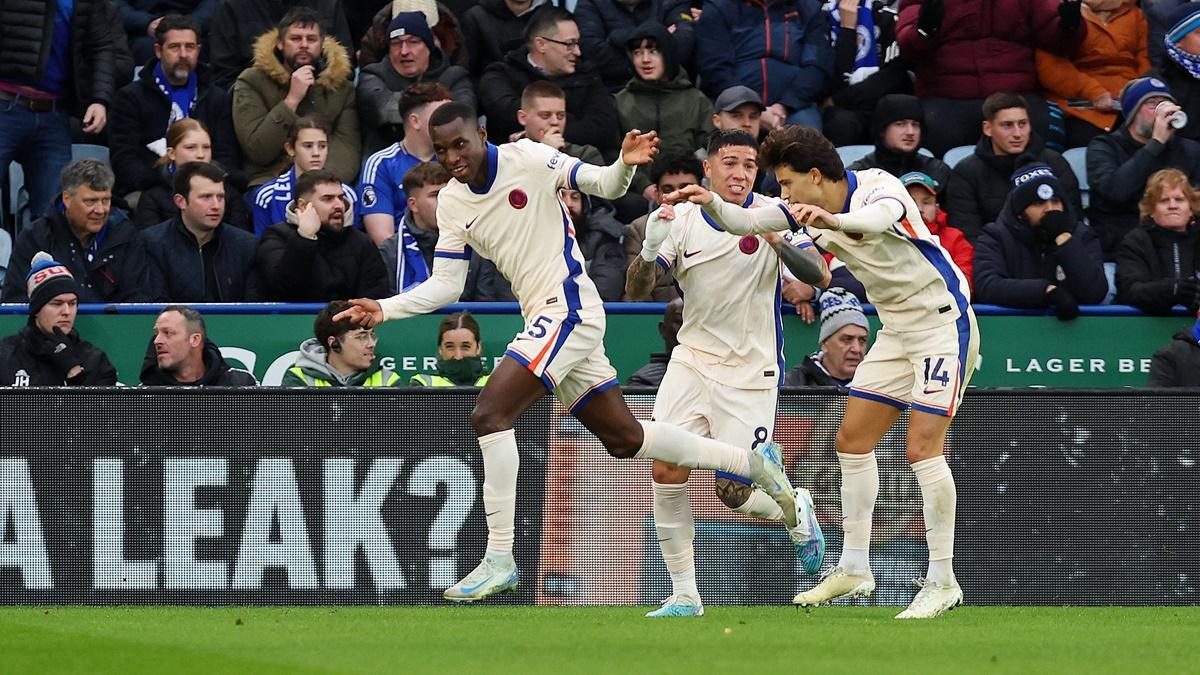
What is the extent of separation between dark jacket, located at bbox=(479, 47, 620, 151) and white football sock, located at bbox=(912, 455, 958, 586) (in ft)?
19.2

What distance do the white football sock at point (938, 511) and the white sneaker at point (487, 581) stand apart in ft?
6.58

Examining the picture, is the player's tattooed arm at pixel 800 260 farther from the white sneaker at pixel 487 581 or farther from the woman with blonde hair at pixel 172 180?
the woman with blonde hair at pixel 172 180

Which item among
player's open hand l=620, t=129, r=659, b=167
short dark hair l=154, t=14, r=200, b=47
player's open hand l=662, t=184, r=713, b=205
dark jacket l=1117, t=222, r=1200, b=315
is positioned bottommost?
dark jacket l=1117, t=222, r=1200, b=315

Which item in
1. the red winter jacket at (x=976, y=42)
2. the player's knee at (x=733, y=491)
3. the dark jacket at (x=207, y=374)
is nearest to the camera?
the player's knee at (x=733, y=491)

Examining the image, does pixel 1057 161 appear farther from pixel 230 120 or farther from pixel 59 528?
pixel 59 528

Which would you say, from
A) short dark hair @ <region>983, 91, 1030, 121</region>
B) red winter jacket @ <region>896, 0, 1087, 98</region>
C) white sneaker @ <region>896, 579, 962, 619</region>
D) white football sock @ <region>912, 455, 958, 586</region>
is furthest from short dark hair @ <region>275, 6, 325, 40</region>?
white sneaker @ <region>896, 579, 962, 619</region>

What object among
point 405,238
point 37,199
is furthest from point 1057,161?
point 37,199

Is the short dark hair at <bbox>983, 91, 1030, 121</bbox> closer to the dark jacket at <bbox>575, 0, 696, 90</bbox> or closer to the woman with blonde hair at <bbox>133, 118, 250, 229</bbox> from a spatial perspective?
the dark jacket at <bbox>575, 0, 696, 90</bbox>

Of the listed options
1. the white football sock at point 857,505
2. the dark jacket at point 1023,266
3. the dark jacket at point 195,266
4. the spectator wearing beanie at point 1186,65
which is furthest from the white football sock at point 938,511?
the spectator wearing beanie at point 1186,65

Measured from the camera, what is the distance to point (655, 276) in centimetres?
1020

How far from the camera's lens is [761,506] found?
10.4 m

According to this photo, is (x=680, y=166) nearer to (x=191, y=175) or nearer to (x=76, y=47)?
(x=191, y=175)

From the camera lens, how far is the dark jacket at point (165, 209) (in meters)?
14.1

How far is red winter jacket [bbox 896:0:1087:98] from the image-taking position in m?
15.1
